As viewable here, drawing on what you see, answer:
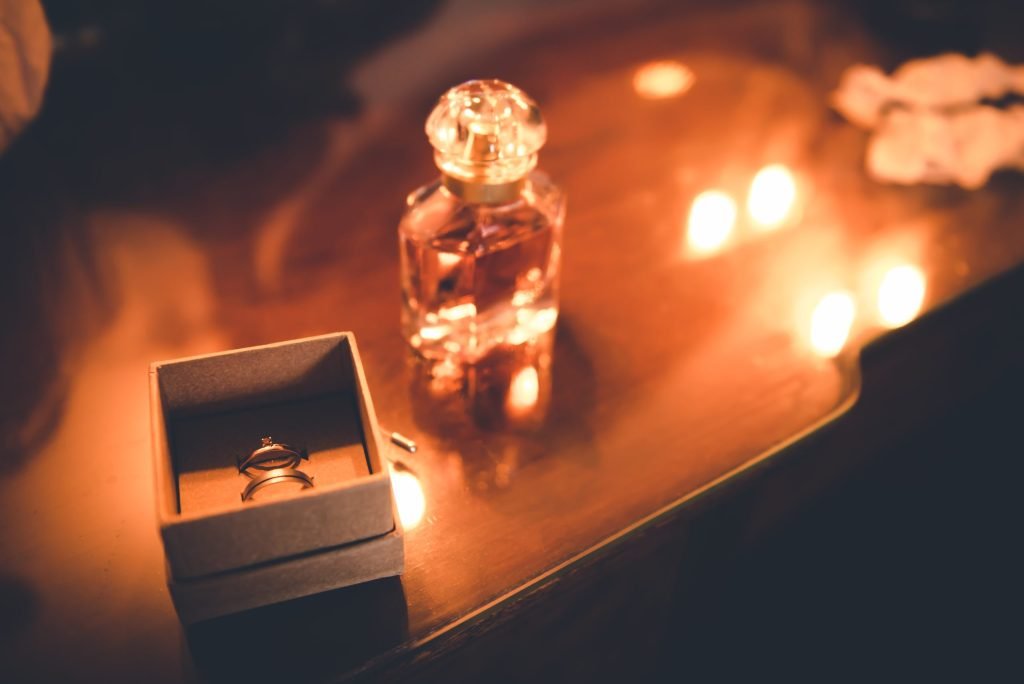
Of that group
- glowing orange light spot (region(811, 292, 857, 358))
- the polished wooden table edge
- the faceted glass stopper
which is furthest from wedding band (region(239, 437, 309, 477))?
glowing orange light spot (region(811, 292, 857, 358))

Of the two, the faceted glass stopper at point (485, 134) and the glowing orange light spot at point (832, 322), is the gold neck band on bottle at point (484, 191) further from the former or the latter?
the glowing orange light spot at point (832, 322)

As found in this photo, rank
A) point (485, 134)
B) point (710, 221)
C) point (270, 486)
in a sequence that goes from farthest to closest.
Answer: point (710, 221) < point (485, 134) < point (270, 486)

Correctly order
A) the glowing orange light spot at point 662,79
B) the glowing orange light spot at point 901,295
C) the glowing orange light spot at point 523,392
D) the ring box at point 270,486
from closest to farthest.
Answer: the ring box at point 270,486
the glowing orange light spot at point 523,392
the glowing orange light spot at point 901,295
the glowing orange light spot at point 662,79

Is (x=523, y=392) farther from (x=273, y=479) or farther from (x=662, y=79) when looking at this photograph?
(x=662, y=79)

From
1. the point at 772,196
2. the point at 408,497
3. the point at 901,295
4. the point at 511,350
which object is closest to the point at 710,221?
the point at 772,196

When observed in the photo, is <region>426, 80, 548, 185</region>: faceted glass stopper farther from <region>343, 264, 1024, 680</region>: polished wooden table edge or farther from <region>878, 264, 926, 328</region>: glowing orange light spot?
<region>878, 264, 926, 328</region>: glowing orange light spot

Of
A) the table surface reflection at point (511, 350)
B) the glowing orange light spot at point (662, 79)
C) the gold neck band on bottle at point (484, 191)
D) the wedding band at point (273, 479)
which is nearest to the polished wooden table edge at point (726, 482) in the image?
the table surface reflection at point (511, 350)
